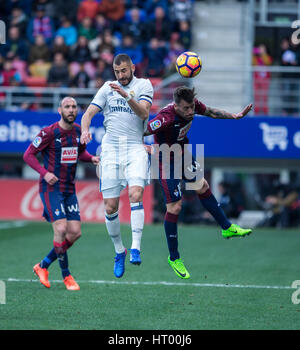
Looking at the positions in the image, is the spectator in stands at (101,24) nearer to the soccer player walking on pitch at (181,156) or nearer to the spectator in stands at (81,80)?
the spectator in stands at (81,80)

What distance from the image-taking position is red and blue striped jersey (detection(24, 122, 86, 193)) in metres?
9.66

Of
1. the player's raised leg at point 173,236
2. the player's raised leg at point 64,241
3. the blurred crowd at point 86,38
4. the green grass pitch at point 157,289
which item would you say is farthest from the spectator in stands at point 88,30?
the player's raised leg at point 173,236

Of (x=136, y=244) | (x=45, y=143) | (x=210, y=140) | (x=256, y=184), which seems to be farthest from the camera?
(x=256, y=184)

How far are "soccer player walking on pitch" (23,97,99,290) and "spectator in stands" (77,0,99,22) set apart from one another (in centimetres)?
1311

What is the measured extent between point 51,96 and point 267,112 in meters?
5.79

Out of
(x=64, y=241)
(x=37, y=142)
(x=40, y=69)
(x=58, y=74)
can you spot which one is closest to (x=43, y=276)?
(x=64, y=241)

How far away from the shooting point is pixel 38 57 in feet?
68.4

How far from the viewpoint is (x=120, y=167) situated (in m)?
8.98

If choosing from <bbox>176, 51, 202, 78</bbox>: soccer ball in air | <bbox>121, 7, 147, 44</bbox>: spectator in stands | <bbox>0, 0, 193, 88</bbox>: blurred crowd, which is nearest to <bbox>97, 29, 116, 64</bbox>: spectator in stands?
<bbox>0, 0, 193, 88</bbox>: blurred crowd

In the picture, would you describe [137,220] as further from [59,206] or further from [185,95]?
[185,95]

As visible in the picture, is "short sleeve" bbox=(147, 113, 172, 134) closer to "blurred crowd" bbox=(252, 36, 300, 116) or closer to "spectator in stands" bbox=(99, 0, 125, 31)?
"blurred crowd" bbox=(252, 36, 300, 116)
